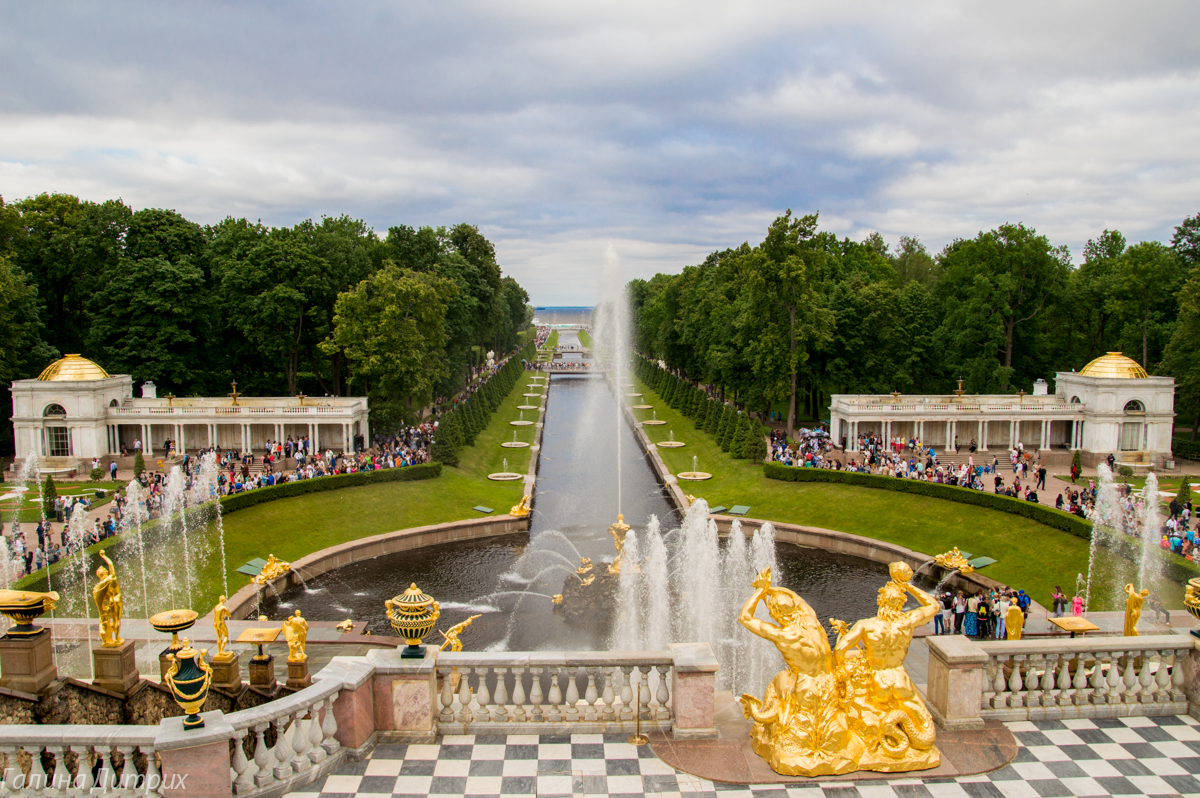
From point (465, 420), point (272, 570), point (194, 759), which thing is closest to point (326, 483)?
point (272, 570)

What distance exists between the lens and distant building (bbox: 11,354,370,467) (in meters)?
47.0

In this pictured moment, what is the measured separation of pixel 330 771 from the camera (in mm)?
10125

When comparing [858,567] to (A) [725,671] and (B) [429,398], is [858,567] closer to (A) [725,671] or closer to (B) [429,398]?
(A) [725,671]

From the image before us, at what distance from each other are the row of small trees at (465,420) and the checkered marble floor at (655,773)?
36852 millimetres

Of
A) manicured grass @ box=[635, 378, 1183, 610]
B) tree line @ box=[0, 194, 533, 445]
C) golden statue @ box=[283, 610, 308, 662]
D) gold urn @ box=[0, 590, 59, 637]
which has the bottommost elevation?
manicured grass @ box=[635, 378, 1183, 610]

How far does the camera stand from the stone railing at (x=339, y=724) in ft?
28.5

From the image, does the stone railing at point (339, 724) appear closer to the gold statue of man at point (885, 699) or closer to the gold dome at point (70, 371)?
the gold statue of man at point (885, 699)

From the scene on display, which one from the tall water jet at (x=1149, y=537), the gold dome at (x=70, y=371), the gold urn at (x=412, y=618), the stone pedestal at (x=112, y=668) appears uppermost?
the gold dome at (x=70, y=371)

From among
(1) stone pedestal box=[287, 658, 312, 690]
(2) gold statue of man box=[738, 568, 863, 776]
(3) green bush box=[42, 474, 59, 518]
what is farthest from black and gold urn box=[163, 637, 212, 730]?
(3) green bush box=[42, 474, 59, 518]

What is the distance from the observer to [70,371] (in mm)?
47750

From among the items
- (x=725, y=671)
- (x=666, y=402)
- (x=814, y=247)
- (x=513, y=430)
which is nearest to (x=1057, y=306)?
(x=814, y=247)

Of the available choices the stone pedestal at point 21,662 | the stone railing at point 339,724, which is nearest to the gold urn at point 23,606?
the stone pedestal at point 21,662

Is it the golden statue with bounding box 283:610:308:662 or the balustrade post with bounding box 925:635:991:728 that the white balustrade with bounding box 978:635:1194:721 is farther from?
the golden statue with bounding box 283:610:308:662

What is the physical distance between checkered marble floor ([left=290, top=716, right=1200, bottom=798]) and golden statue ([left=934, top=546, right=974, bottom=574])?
18605mm
